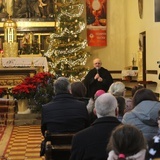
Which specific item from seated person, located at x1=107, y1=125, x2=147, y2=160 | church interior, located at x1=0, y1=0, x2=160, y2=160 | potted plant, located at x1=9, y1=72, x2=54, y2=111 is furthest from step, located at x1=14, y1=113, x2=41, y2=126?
seated person, located at x1=107, y1=125, x2=147, y2=160

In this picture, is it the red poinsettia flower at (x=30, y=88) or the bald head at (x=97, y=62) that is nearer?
the bald head at (x=97, y=62)

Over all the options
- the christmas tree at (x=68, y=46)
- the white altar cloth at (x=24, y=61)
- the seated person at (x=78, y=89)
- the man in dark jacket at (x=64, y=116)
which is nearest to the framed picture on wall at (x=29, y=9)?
the christmas tree at (x=68, y=46)

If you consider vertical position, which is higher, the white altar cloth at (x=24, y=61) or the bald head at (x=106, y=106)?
the white altar cloth at (x=24, y=61)

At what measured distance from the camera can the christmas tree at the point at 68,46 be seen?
16.8m

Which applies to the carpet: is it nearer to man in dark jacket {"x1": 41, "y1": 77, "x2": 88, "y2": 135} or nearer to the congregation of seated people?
the congregation of seated people

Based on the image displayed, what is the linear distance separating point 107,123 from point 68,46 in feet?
43.6

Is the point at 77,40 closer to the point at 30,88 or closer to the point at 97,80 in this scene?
the point at 30,88

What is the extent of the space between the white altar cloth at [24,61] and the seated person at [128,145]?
1352cm

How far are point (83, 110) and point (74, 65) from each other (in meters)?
11.3

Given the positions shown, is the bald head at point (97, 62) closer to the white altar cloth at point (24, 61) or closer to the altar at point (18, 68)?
the altar at point (18, 68)

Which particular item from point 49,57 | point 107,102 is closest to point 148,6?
point 49,57

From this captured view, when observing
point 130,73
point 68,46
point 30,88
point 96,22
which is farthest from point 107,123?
point 96,22

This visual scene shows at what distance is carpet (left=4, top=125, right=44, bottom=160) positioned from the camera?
25.9 feet

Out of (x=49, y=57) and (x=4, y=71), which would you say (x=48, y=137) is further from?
(x=49, y=57)
